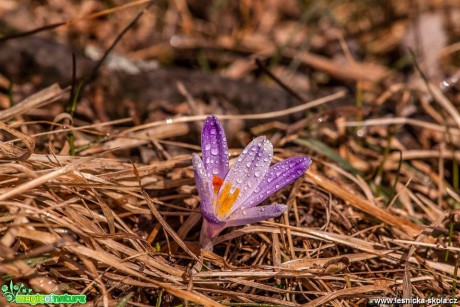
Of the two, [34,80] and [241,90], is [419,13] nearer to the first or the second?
[241,90]

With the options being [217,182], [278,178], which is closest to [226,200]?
[217,182]

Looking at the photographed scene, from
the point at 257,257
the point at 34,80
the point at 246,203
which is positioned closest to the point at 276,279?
the point at 257,257

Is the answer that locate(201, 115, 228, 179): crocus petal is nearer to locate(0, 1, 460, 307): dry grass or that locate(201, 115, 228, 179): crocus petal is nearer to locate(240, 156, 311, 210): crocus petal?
locate(240, 156, 311, 210): crocus petal

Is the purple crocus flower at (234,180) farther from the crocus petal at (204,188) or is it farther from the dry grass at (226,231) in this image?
the dry grass at (226,231)

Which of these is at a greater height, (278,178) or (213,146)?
(213,146)

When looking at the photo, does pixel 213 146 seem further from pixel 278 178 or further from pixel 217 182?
pixel 278 178

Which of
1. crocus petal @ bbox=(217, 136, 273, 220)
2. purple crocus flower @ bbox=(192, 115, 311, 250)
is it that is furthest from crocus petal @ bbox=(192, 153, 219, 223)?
crocus petal @ bbox=(217, 136, 273, 220)

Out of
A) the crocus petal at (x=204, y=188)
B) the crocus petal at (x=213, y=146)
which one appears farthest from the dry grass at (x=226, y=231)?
the crocus petal at (x=213, y=146)
